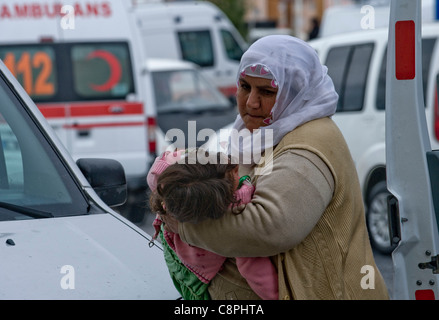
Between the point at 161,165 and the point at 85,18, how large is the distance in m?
8.36

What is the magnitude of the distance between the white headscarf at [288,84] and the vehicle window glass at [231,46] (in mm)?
17272

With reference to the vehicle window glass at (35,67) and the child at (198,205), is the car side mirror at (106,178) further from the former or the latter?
the vehicle window glass at (35,67)

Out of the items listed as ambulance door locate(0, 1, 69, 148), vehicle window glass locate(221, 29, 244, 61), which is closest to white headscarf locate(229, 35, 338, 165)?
ambulance door locate(0, 1, 69, 148)

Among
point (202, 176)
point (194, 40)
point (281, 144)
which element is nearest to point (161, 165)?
point (202, 176)

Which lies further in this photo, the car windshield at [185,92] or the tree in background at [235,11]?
the tree in background at [235,11]

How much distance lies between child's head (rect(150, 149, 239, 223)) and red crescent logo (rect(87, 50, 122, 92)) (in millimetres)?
8284

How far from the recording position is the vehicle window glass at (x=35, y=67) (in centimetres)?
1038

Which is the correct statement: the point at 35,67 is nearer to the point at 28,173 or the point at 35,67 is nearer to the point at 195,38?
the point at 28,173

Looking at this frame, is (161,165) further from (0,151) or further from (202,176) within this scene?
(0,151)

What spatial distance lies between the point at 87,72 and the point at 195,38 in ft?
29.7

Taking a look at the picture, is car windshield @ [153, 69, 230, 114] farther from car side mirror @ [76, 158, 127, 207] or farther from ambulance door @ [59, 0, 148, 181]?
car side mirror @ [76, 158, 127, 207]

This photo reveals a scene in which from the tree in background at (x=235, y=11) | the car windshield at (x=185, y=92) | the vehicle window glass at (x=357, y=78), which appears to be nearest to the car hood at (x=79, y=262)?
the vehicle window glass at (x=357, y=78)

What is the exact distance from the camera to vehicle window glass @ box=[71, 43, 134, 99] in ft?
34.5

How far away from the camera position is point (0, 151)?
3494 millimetres
